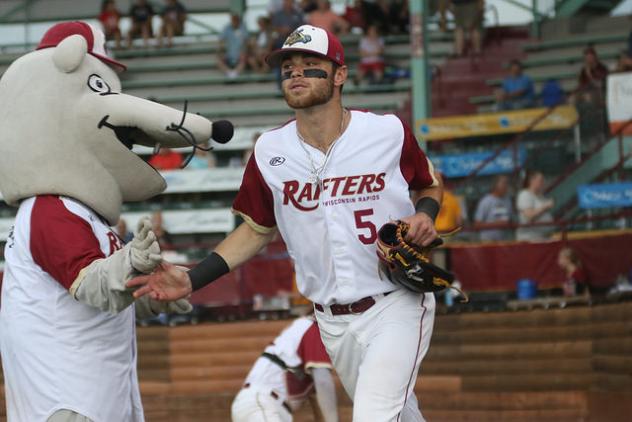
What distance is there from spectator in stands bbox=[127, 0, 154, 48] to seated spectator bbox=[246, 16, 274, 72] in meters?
2.13

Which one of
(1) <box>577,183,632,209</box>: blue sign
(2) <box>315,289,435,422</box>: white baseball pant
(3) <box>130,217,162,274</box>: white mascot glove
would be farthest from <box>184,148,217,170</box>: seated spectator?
(3) <box>130,217,162,274</box>: white mascot glove

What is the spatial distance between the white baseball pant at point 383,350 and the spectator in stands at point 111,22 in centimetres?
1604

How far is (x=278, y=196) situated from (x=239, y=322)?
7.64 meters

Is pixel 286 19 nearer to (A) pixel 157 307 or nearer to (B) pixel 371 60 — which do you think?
(B) pixel 371 60

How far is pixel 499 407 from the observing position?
12562 millimetres

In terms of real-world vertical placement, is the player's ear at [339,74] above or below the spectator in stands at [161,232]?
above

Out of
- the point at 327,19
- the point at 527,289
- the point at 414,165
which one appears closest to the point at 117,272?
the point at 414,165

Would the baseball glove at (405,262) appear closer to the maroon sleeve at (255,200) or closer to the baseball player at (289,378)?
the maroon sleeve at (255,200)

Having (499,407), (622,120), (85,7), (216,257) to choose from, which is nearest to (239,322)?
(499,407)

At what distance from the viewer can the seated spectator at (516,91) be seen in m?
17.2

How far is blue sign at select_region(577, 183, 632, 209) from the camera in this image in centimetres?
1402

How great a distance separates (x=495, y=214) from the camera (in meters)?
14.8

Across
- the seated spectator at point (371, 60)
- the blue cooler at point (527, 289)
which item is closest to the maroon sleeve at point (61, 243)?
the blue cooler at point (527, 289)

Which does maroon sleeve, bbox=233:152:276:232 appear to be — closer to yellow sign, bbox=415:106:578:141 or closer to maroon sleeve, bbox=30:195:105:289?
maroon sleeve, bbox=30:195:105:289
